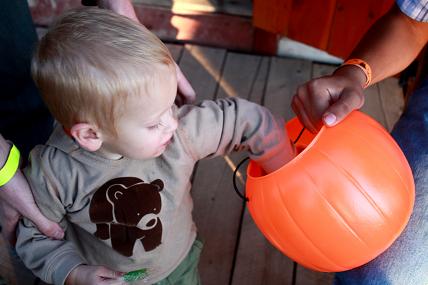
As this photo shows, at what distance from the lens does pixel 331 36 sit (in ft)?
6.08

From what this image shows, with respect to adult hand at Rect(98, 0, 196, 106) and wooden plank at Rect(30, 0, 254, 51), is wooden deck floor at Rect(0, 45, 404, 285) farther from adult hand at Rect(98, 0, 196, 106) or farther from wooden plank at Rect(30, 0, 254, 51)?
adult hand at Rect(98, 0, 196, 106)

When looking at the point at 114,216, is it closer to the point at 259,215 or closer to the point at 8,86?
the point at 259,215

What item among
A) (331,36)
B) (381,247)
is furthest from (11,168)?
(331,36)

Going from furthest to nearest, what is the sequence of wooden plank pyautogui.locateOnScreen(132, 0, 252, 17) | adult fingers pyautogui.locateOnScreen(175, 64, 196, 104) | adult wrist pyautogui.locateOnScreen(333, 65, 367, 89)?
wooden plank pyautogui.locateOnScreen(132, 0, 252, 17) → adult fingers pyautogui.locateOnScreen(175, 64, 196, 104) → adult wrist pyautogui.locateOnScreen(333, 65, 367, 89)

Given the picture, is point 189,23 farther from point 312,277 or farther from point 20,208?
point 20,208

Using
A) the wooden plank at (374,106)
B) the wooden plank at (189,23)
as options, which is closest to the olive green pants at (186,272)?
the wooden plank at (374,106)

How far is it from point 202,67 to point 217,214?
80 centimetres

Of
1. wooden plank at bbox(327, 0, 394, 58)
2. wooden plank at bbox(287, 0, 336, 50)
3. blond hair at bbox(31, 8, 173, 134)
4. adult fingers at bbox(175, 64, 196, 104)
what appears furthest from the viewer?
wooden plank at bbox(287, 0, 336, 50)

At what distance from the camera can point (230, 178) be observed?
161 centimetres

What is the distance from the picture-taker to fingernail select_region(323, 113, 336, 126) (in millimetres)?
733

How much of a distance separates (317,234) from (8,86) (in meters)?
0.87

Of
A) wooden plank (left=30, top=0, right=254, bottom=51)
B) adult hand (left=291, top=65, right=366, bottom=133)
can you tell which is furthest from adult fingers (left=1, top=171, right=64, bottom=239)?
wooden plank (left=30, top=0, right=254, bottom=51)

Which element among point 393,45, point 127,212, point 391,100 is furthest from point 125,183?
point 391,100

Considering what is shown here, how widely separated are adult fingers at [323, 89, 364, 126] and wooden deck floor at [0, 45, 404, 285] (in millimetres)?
720
